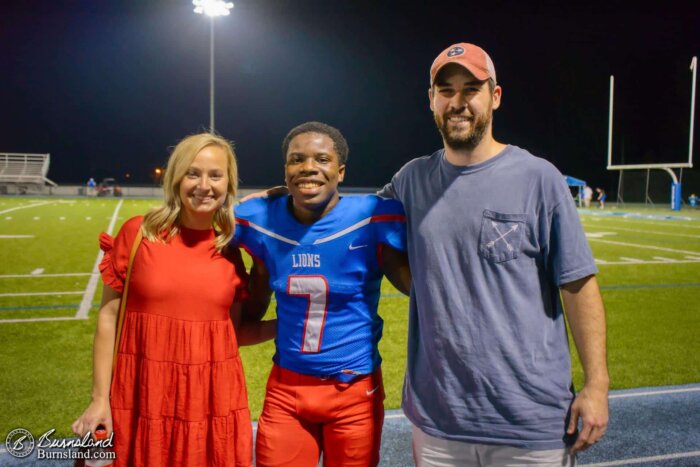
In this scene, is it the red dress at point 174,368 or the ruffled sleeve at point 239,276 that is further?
the ruffled sleeve at point 239,276

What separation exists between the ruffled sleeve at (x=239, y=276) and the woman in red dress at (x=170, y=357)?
0.03 meters

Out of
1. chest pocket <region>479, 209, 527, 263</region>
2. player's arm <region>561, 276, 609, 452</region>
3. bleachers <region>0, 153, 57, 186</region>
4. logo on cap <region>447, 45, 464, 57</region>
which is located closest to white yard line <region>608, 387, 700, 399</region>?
player's arm <region>561, 276, 609, 452</region>

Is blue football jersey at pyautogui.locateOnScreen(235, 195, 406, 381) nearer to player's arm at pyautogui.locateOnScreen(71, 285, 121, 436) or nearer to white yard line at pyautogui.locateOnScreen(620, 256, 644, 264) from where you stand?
player's arm at pyautogui.locateOnScreen(71, 285, 121, 436)

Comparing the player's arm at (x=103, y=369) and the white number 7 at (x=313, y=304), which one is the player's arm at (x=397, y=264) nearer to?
the white number 7 at (x=313, y=304)

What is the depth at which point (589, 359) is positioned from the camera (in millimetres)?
1842

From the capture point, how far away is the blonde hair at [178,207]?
215cm

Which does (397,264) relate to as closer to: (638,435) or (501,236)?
(501,236)

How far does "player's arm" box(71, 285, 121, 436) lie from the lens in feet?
6.51

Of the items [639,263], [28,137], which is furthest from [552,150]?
[28,137]

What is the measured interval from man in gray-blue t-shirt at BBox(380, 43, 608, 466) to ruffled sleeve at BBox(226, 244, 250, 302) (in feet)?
2.30

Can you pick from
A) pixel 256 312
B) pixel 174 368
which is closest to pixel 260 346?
pixel 256 312

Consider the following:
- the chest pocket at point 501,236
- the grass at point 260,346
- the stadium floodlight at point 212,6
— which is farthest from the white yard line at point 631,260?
the stadium floodlight at point 212,6

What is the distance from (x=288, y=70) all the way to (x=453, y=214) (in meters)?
59.9

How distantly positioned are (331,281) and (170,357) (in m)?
0.62
